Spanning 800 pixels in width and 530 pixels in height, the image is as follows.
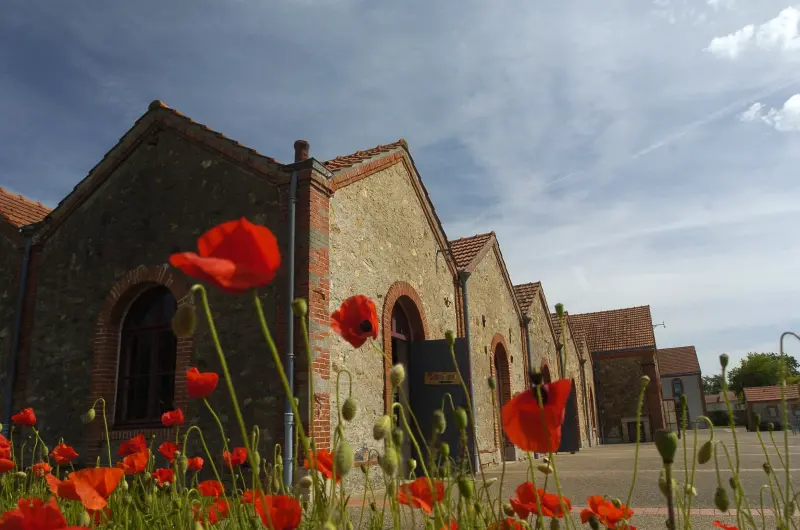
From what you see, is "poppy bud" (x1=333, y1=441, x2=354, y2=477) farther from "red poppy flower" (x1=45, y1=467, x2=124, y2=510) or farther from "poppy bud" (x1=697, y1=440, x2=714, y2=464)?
"poppy bud" (x1=697, y1=440, x2=714, y2=464)

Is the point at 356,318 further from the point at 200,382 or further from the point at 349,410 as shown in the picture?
the point at 200,382

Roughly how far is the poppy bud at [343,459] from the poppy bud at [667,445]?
59cm

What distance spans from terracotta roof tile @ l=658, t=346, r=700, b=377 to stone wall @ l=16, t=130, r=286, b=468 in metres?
54.1

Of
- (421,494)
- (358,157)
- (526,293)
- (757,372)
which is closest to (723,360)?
(421,494)

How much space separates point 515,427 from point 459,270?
11026 mm

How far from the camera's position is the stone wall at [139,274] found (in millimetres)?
7441

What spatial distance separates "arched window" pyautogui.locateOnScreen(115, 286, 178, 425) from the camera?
26.3 ft

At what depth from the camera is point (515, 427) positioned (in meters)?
1.32

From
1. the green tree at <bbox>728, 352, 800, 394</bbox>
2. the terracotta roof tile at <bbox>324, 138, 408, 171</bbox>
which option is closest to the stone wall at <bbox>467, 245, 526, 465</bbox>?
the terracotta roof tile at <bbox>324, 138, 408, 171</bbox>

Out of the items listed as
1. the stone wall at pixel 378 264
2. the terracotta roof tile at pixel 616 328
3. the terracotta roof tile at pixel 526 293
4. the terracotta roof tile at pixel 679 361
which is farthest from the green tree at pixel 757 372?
the stone wall at pixel 378 264

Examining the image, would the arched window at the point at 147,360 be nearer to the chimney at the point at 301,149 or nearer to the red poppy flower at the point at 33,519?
the chimney at the point at 301,149

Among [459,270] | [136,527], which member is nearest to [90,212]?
[459,270]

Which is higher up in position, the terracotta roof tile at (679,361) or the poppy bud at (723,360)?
the terracotta roof tile at (679,361)

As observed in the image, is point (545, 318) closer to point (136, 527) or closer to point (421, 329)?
point (421, 329)
